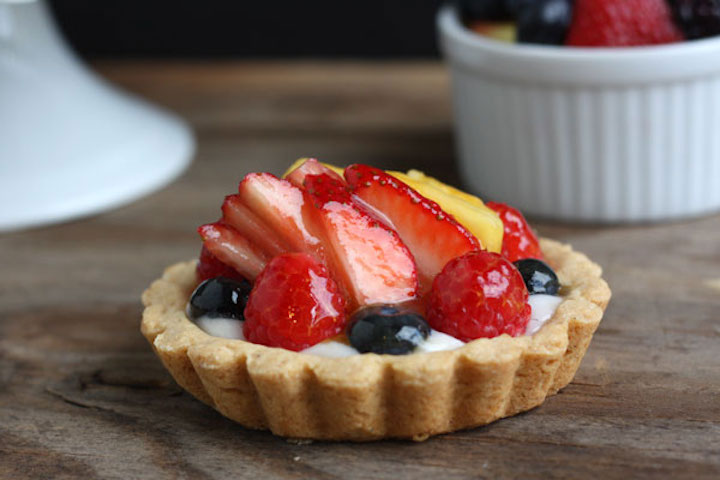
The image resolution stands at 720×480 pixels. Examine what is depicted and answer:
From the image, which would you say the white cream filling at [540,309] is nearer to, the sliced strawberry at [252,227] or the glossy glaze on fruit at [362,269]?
the glossy glaze on fruit at [362,269]

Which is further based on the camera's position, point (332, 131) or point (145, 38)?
point (145, 38)

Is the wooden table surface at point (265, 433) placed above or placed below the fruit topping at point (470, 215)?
below

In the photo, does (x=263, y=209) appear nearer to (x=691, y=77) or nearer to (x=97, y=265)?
(x=97, y=265)

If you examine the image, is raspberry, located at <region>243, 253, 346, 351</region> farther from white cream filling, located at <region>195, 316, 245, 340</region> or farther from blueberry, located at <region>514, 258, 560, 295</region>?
blueberry, located at <region>514, 258, 560, 295</region>

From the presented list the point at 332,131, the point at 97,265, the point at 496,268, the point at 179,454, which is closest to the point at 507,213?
the point at 496,268

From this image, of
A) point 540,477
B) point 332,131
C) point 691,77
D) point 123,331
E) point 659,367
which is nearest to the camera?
point 540,477

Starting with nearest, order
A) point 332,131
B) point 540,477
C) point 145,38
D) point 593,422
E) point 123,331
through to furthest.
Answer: point 540,477 → point 593,422 → point 123,331 → point 332,131 → point 145,38

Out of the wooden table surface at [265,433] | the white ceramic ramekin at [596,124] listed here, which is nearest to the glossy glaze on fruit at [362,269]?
the wooden table surface at [265,433]
